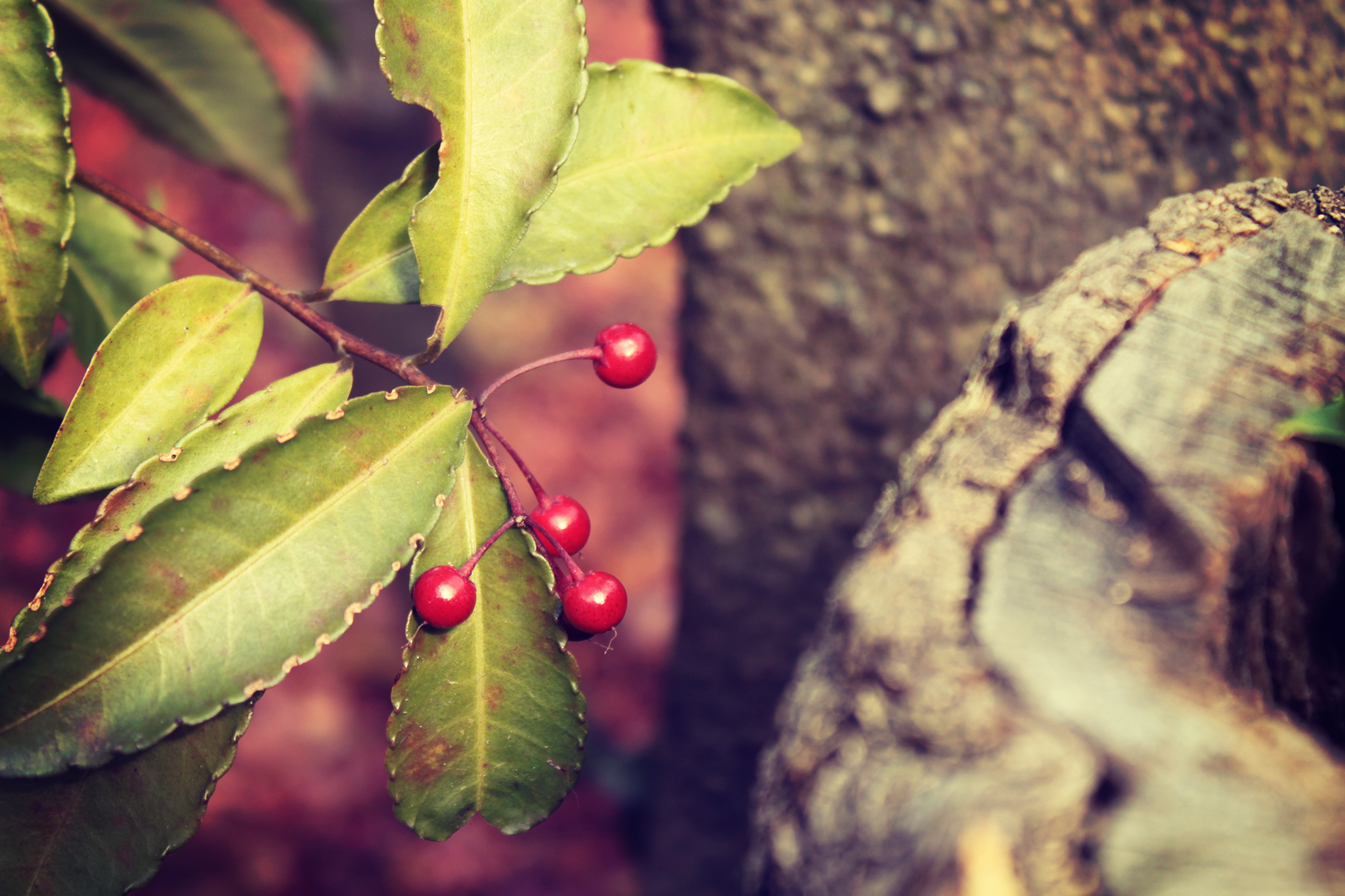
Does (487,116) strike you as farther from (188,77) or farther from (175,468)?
(188,77)

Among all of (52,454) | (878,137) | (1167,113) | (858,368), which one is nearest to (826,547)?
(858,368)

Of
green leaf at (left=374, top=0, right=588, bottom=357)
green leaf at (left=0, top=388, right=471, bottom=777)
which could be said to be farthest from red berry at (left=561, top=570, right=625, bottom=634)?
green leaf at (left=374, top=0, right=588, bottom=357)

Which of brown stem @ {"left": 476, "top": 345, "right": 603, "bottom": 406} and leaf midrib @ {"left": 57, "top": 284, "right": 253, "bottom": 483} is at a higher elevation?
brown stem @ {"left": 476, "top": 345, "right": 603, "bottom": 406}

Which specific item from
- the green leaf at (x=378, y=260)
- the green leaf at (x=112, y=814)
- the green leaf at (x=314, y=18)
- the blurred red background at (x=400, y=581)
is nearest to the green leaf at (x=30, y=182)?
the green leaf at (x=378, y=260)

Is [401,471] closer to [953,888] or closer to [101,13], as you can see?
[953,888]

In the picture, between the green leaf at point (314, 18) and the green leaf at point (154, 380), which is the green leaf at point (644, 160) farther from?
the green leaf at point (314, 18)

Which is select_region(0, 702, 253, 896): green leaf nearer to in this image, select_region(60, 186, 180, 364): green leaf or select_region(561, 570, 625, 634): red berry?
select_region(561, 570, 625, 634): red berry
